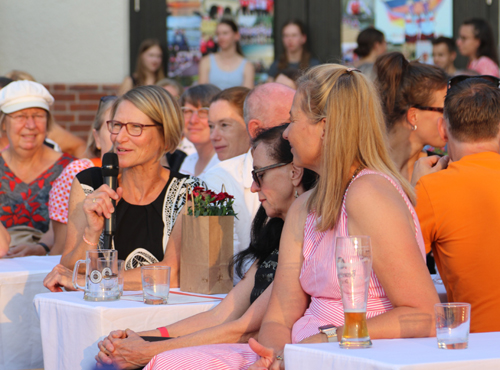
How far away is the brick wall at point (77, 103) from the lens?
7.97 meters

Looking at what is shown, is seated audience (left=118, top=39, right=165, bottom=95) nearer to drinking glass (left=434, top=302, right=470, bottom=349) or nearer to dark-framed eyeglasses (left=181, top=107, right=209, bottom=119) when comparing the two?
dark-framed eyeglasses (left=181, top=107, right=209, bottom=119)

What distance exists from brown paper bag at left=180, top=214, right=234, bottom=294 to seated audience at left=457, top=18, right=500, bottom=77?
5.09m

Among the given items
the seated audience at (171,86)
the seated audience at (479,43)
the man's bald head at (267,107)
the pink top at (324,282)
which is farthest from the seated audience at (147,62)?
the pink top at (324,282)

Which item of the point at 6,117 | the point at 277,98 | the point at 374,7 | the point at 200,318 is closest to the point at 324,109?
→ the point at 200,318

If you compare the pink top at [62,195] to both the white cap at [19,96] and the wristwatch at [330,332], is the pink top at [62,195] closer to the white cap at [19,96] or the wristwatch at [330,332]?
the white cap at [19,96]

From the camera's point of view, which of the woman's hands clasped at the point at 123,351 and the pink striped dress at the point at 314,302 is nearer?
the pink striped dress at the point at 314,302

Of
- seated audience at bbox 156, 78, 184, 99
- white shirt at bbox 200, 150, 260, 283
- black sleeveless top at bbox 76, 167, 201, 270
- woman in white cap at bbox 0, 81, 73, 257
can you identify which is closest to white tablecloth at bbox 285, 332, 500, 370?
black sleeveless top at bbox 76, 167, 201, 270

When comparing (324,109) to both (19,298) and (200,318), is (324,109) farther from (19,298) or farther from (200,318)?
(19,298)

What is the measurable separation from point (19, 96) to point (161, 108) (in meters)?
1.98

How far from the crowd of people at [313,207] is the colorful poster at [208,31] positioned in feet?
12.0

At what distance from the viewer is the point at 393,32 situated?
27.1ft

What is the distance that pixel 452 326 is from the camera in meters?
1.74

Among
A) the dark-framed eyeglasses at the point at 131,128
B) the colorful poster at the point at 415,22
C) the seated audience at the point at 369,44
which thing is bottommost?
the dark-framed eyeglasses at the point at 131,128

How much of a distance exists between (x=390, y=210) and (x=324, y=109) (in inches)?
16.0
